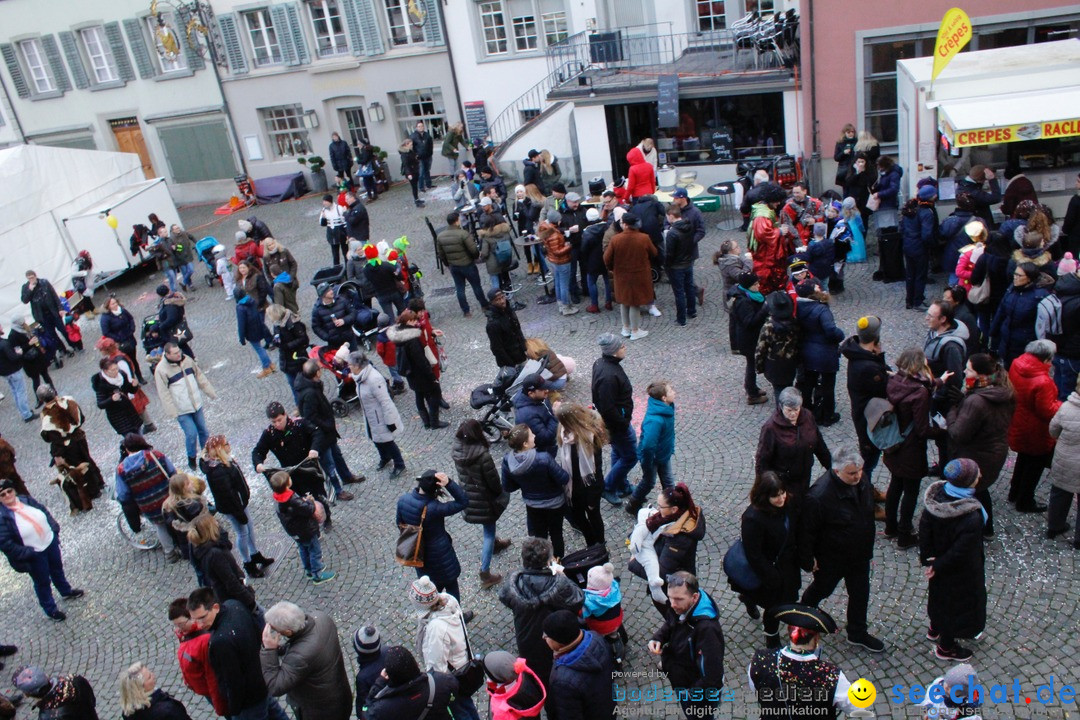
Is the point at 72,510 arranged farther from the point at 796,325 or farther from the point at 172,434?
the point at 796,325

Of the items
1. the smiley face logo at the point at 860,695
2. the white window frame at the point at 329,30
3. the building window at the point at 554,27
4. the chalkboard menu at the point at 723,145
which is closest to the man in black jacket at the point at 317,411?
the smiley face logo at the point at 860,695

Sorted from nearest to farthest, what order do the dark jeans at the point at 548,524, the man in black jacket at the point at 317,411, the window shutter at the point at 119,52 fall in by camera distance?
the dark jeans at the point at 548,524
the man in black jacket at the point at 317,411
the window shutter at the point at 119,52

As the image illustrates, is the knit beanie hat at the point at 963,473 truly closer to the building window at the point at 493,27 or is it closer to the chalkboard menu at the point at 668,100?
the chalkboard menu at the point at 668,100

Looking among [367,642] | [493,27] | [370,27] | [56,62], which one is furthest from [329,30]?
[367,642]

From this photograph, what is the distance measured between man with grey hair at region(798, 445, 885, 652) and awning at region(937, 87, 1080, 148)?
6802 millimetres

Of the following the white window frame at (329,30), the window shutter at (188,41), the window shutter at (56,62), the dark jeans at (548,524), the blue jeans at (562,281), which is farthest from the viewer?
the window shutter at (56,62)

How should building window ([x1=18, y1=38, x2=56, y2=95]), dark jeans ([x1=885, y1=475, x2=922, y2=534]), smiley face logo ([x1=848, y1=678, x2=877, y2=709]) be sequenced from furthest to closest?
building window ([x1=18, y1=38, x2=56, y2=95]) → dark jeans ([x1=885, y1=475, x2=922, y2=534]) → smiley face logo ([x1=848, y1=678, x2=877, y2=709])

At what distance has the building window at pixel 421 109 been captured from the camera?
23344 millimetres

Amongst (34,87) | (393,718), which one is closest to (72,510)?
(393,718)

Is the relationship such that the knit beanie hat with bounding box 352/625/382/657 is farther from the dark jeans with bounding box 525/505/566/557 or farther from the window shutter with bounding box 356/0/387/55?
the window shutter with bounding box 356/0/387/55

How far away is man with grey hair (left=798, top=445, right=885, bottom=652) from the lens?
19.2ft

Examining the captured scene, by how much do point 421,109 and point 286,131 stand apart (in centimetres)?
427

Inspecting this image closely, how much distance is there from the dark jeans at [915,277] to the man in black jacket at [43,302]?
44.1 ft

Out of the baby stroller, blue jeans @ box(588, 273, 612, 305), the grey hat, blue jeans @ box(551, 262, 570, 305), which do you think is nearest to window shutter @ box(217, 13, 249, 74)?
the baby stroller
